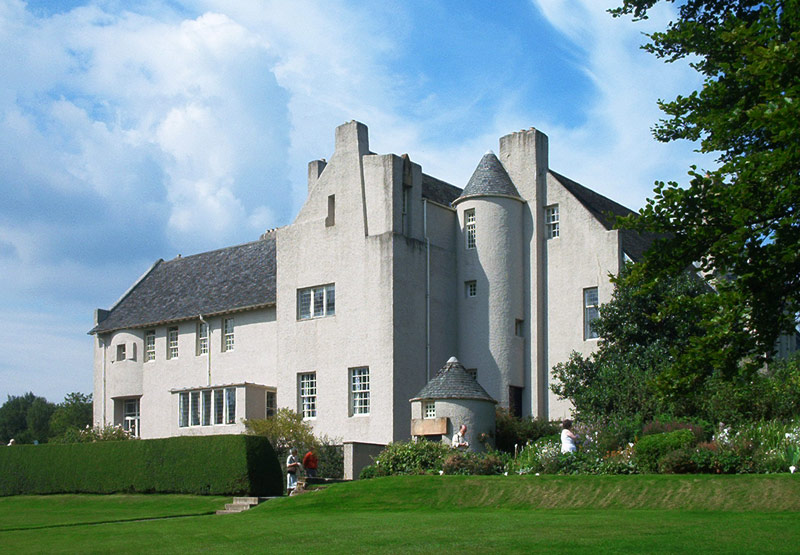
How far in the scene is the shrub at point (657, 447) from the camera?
81.6ft

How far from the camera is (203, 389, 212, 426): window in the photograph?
42344mm

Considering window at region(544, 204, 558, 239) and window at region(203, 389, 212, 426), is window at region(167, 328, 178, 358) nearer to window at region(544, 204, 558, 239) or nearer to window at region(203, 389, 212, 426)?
window at region(203, 389, 212, 426)

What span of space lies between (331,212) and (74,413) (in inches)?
1696

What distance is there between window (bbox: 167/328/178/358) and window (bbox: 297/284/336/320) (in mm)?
9134

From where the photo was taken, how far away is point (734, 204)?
15.0m

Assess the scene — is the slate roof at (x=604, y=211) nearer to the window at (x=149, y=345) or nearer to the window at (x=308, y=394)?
the window at (x=308, y=394)

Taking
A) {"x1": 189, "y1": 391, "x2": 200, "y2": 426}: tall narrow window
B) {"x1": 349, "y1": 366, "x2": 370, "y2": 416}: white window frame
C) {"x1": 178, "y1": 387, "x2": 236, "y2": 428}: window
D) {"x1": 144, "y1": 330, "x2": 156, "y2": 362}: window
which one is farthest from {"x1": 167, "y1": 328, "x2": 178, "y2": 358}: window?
{"x1": 349, "y1": 366, "x2": 370, "y2": 416}: white window frame

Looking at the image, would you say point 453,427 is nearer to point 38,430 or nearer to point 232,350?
point 232,350

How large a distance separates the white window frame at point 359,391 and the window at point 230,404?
6073 mm

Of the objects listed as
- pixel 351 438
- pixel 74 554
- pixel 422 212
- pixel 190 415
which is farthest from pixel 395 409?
pixel 74 554

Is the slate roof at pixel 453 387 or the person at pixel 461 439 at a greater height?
the slate roof at pixel 453 387

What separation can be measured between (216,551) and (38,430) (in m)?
80.3

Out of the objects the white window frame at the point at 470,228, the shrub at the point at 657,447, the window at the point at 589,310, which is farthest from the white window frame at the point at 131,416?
the shrub at the point at 657,447

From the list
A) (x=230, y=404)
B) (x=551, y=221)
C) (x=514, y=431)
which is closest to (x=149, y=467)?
(x=230, y=404)
